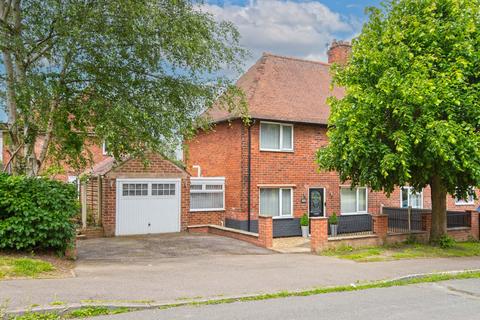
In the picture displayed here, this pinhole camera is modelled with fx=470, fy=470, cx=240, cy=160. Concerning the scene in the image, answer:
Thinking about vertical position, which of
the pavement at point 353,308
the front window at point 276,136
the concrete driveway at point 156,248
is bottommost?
the pavement at point 353,308

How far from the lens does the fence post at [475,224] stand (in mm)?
18781

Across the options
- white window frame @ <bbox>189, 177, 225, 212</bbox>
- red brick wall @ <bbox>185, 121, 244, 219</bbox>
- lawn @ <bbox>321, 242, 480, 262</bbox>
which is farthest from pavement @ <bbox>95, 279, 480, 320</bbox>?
white window frame @ <bbox>189, 177, 225, 212</bbox>

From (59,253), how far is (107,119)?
3.49m

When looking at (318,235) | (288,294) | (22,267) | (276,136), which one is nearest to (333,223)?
(276,136)

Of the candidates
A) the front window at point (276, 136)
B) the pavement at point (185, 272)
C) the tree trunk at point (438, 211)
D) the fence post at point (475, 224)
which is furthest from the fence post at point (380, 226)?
the front window at point (276, 136)

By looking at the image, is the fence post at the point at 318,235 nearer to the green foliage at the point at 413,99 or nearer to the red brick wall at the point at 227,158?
the green foliage at the point at 413,99

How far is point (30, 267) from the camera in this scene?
31.6 feet

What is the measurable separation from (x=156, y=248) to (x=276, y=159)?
6.92 meters

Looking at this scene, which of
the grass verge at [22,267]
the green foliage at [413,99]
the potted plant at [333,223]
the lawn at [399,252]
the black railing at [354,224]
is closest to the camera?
the grass verge at [22,267]

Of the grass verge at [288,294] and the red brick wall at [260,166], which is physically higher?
the red brick wall at [260,166]

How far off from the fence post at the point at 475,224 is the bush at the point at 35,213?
1535 cm

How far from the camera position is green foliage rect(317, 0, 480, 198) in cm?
1280

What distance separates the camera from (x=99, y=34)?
11008mm

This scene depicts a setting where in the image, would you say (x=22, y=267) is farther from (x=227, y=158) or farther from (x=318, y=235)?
(x=227, y=158)
